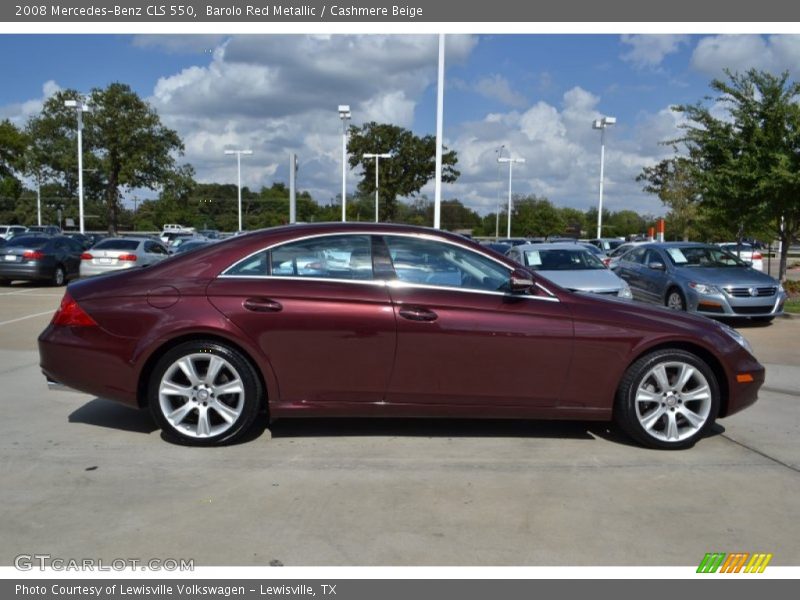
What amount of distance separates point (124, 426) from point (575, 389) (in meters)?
3.46

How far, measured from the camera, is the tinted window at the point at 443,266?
5043 mm

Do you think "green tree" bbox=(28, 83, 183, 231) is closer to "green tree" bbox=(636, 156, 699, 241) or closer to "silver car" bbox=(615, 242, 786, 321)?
"green tree" bbox=(636, 156, 699, 241)

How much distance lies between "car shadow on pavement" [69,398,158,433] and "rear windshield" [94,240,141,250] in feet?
46.6

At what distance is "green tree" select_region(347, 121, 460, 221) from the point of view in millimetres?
47406

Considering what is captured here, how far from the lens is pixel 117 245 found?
19.6 metres

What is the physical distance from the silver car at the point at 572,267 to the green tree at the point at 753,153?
469 centimetres

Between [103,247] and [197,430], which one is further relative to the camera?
[103,247]

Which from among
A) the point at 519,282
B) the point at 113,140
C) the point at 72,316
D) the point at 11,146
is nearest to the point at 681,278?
the point at 519,282

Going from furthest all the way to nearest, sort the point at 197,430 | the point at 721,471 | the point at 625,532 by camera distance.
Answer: the point at 197,430, the point at 721,471, the point at 625,532

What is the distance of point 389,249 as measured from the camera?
5.11 meters

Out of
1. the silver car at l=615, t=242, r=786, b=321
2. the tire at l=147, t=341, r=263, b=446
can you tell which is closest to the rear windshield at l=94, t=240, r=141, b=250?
the silver car at l=615, t=242, r=786, b=321
